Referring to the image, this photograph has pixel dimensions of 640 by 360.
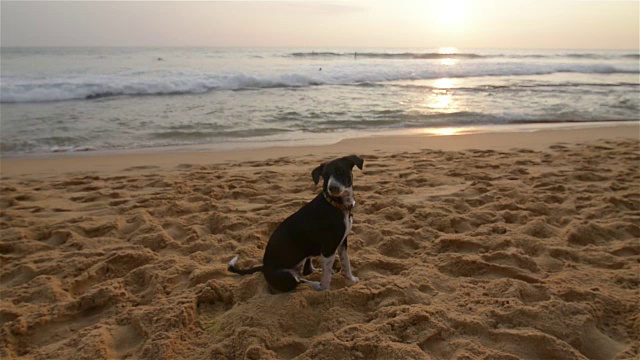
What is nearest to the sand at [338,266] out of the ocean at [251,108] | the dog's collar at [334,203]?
the dog's collar at [334,203]

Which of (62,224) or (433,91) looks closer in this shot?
(62,224)

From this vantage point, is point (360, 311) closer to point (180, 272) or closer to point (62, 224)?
point (180, 272)

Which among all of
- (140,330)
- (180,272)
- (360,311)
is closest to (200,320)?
(140,330)

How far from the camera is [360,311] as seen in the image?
3.21 m

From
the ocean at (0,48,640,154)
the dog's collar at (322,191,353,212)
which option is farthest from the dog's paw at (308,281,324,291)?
the ocean at (0,48,640,154)

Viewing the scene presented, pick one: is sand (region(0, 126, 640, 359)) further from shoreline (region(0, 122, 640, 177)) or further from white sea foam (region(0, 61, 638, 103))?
white sea foam (region(0, 61, 638, 103))

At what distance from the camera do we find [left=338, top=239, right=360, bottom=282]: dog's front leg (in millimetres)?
3470

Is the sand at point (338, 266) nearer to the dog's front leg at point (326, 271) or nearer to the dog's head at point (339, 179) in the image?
the dog's front leg at point (326, 271)

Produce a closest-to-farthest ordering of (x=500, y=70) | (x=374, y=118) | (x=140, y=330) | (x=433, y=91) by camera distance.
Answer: (x=140, y=330) → (x=374, y=118) → (x=433, y=91) → (x=500, y=70)

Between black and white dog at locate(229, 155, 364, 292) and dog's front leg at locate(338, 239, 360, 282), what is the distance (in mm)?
29

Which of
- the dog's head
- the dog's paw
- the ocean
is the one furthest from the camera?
the ocean

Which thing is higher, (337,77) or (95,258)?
(337,77)

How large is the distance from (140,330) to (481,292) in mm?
2520

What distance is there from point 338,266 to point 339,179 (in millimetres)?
1087
